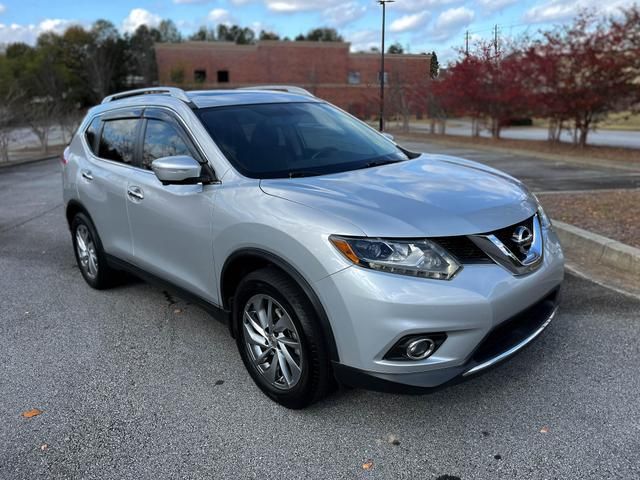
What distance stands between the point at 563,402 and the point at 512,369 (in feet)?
1.31

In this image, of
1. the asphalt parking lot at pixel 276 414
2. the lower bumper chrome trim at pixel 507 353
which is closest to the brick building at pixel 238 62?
the asphalt parking lot at pixel 276 414

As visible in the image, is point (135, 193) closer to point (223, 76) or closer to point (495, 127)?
point (495, 127)

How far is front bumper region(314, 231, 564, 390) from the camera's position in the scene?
8.05 ft

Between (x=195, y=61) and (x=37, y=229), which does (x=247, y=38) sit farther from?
(x=37, y=229)

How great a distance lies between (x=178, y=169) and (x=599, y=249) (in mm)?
4444

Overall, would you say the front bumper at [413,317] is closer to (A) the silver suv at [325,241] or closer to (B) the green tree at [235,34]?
(A) the silver suv at [325,241]

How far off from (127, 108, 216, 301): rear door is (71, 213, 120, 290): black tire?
798mm

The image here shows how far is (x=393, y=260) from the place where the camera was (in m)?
2.52

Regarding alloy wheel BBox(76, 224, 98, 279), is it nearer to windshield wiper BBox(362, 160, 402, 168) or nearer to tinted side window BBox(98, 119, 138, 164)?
tinted side window BBox(98, 119, 138, 164)

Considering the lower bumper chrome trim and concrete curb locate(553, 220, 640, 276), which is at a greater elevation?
the lower bumper chrome trim

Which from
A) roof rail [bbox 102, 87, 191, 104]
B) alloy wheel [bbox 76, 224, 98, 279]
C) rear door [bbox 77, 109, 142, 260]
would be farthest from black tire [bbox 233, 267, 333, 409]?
alloy wheel [bbox 76, 224, 98, 279]

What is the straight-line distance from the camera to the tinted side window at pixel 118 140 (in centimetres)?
426

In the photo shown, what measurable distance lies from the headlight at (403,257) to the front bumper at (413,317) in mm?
37

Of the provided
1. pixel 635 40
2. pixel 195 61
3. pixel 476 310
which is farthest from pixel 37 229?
pixel 195 61
